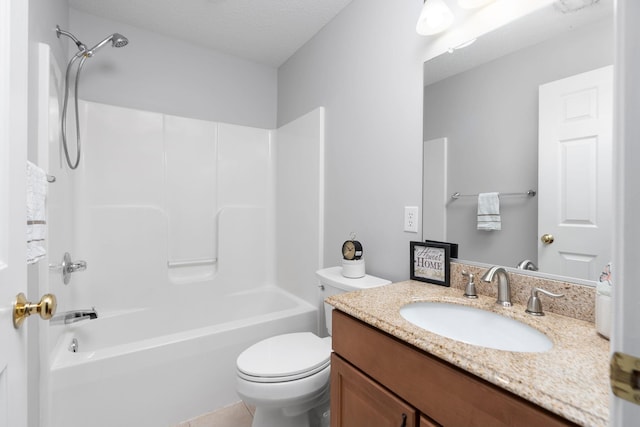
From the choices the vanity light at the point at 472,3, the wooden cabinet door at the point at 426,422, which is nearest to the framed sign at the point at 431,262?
the wooden cabinet door at the point at 426,422

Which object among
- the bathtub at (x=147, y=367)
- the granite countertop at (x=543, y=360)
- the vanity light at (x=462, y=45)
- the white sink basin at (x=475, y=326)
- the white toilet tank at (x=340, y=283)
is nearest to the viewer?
the granite countertop at (x=543, y=360)

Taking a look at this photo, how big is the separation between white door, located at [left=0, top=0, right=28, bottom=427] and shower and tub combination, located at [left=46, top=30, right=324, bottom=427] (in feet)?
3.33

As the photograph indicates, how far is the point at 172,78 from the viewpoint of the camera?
7.48ft

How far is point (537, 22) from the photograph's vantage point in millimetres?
1008

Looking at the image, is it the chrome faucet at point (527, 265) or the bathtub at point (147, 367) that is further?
the bathtub at point (147, 367)

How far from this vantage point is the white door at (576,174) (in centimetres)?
85

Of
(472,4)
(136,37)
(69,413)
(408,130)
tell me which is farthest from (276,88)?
(69,413)

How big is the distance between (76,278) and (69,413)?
0.93 meters

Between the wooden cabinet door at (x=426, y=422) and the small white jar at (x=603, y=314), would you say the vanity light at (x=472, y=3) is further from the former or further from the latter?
the wooden cabinet door at (x=426, y=422)

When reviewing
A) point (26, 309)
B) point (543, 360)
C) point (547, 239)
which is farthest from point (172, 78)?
point (543, 360)

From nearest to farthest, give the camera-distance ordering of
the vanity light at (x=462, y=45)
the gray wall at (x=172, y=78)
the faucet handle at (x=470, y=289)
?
1. the faucet handle at (x=470, y=289)
2. the vanity light at (x=462, y=45)
3. the gray wall at (x=172, y=78)

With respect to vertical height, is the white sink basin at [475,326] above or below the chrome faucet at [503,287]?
below

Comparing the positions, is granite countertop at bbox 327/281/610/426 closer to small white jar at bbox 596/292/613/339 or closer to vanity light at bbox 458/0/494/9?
small white jar at bbox 596/292/613/339

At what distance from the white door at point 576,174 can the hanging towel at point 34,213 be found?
1.51 m
